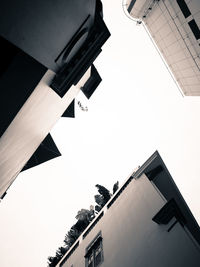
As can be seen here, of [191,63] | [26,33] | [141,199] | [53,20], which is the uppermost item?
[191,63]

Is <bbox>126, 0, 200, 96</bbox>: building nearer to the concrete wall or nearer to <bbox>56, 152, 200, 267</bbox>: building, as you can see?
<bbox>56, 152, 200, 267</bbox>: building

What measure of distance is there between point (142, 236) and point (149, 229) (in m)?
0.49

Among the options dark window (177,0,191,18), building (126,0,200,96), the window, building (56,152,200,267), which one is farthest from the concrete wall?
dark window (177,0,191,18)

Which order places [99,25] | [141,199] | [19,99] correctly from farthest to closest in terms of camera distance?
1. [141,199]
2. [99,25]
3. [19,99]

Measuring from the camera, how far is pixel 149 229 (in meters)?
8.77

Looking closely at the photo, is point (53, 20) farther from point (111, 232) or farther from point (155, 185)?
point (111, 232)

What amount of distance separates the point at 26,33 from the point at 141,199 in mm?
10315

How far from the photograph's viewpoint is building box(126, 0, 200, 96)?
1562 cm

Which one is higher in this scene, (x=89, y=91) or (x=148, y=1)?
(x=148, y=1)

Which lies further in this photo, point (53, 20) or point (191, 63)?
point (191, 63)

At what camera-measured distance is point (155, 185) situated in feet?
35.8

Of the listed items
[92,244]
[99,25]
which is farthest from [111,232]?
[99,25]

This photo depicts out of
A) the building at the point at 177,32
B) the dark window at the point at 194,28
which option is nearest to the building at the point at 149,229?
the dark window at the point at 194,28

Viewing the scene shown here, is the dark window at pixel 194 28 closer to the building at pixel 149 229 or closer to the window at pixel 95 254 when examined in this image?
the building at pixel 149 229
